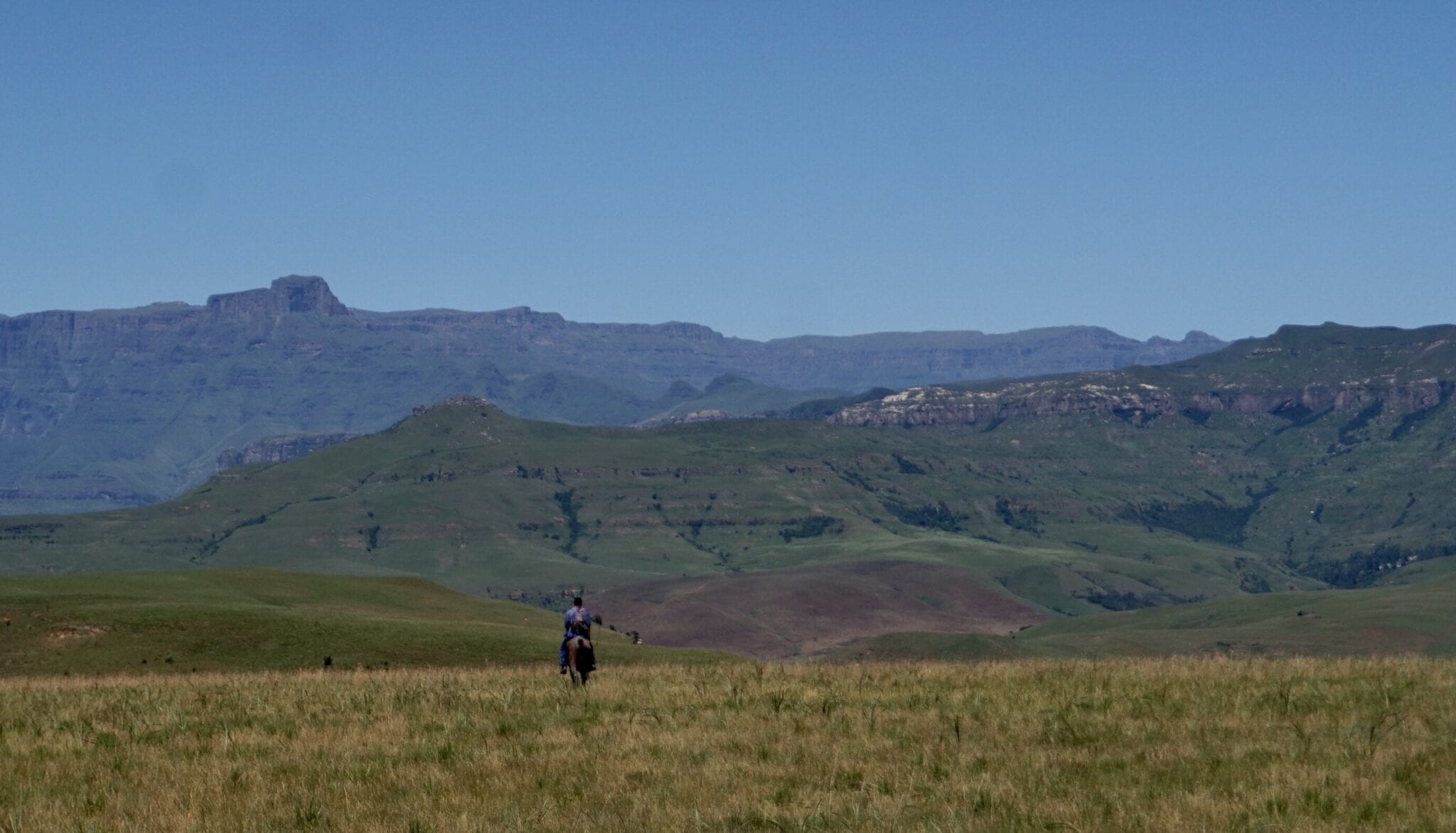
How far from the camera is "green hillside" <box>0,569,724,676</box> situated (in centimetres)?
6425

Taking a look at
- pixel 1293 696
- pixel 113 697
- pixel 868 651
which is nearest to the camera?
pixel 1293 696

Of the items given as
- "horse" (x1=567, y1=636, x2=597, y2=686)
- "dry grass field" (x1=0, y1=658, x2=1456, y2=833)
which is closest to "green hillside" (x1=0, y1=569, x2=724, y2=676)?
"horse" (x1=567, y1=636, x2=597, y2=686)

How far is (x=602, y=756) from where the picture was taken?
25531 mm

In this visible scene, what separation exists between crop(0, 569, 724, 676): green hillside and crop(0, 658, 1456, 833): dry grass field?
89.2ft

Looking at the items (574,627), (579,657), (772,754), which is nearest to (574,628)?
(574,627)

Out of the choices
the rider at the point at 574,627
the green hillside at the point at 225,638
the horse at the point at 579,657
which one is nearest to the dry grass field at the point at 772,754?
the horse at the point at 579,657

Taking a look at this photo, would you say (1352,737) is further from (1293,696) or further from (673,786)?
(673,786)

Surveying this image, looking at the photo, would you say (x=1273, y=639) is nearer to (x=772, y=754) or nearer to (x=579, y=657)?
(x=579, y=657)

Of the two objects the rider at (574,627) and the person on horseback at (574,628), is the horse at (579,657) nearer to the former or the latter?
the person on horseback at (574,628)

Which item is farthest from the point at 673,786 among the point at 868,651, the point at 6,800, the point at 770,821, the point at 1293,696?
the point at 868,651

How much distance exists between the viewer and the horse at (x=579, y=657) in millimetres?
37312

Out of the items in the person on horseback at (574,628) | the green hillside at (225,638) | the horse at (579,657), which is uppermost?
the person on horseback at (574,628)

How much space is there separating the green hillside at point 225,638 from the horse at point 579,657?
2255 cm

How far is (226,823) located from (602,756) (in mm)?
6167
